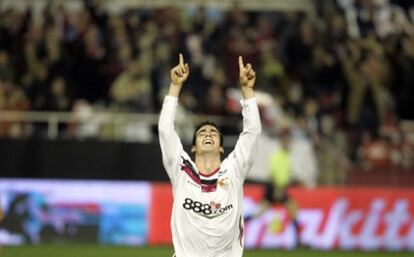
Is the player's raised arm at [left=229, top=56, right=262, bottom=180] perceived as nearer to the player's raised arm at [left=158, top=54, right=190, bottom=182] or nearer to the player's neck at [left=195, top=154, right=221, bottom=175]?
the player's neck at [left=195, top=154, right=221, bottom=175]

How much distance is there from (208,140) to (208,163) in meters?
0.22

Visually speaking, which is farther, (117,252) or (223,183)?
(117,252)

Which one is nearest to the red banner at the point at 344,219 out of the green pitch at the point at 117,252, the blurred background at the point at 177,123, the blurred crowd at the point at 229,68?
the blurred background at the point at 177,123

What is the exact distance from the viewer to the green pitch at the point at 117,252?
1784 centimetres

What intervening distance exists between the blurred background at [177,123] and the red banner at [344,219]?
2 centimetres

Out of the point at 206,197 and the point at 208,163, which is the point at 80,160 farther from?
the point at 206,197

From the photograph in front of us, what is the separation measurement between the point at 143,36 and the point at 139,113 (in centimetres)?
186

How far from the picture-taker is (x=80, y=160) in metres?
20.2

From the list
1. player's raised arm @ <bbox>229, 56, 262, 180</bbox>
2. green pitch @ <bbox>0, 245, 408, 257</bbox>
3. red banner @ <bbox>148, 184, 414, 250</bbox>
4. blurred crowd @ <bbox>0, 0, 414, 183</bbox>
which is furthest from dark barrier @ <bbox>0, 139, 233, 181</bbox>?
player's raised arm @ <bbox>229, 56, 262, 180</bbox>

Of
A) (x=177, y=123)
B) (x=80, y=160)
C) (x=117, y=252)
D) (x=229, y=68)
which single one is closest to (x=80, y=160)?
(x=80, y=160)

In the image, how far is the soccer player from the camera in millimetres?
9328

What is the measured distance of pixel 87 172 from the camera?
20.2m

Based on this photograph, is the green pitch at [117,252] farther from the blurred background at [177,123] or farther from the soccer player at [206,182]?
the soccer player at [206,182]

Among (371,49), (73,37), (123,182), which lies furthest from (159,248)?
(371,49)
